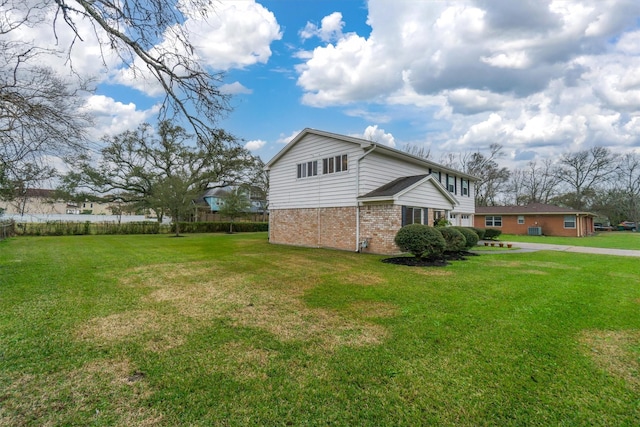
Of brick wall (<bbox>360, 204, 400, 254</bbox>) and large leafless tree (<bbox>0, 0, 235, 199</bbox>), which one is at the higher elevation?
large leafless tree (<bbox>0, 0, 235, 199</bbox>)

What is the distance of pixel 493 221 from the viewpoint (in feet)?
105

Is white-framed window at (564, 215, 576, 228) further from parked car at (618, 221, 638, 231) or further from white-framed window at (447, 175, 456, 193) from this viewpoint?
parked car at (618, 221, 638, 231)

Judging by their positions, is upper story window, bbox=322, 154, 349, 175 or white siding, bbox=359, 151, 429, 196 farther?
upper story window, bbox=322, 154, 349, 175

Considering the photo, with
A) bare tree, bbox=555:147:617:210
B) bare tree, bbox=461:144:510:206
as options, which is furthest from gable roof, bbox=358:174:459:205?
bare tree, bbox=555:147:617:210

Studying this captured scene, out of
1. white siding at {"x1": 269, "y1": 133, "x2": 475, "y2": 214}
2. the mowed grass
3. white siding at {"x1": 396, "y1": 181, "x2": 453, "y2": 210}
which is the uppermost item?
white siding at {"x1": 269, "y1": 133, "x2": 475, "y2": 214}

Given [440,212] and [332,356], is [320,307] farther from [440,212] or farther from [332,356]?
[440,212]

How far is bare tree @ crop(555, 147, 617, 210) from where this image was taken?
39.3 m

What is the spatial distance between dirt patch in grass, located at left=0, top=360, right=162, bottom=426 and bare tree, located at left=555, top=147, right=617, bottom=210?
5364cm

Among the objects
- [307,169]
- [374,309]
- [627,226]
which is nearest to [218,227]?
[307,169]

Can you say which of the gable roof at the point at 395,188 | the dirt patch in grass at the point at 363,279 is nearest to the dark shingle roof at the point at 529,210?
the gable roof at the point at 395,188

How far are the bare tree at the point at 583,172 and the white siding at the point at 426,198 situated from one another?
38132 mm

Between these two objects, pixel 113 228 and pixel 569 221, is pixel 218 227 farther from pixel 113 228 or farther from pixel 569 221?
pixel 569 221

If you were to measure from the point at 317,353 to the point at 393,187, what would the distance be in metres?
10.9

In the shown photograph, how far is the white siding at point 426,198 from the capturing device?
12.9m
